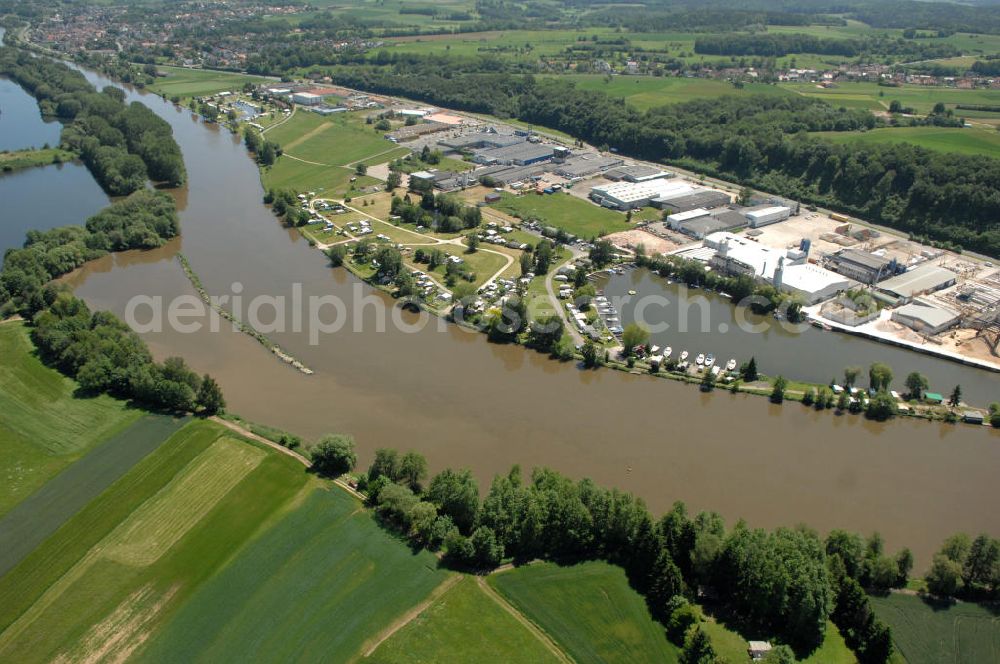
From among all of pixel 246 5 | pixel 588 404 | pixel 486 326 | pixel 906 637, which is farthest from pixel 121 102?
pixel 246 5

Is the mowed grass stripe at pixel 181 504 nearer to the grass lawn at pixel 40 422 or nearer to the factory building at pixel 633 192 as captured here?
the grass lawn at pixel 40 422

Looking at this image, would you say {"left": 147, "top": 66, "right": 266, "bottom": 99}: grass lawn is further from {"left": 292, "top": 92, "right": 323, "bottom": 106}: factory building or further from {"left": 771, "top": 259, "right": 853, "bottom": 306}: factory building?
{"left": 771, "top": 259, "right": 853, "bottom": 306}: factory building

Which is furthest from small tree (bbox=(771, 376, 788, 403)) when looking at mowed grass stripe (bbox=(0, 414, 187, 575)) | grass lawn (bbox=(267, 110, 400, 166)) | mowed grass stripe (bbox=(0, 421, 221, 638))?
grass lawn (bbox=(267, 110, 400, 166))

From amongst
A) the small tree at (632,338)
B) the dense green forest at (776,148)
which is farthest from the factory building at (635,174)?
the small tree at (632,338)

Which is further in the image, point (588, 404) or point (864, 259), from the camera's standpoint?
point (864, 259)

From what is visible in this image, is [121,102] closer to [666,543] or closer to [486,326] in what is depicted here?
[486,326]

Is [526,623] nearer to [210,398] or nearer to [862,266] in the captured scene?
[210,398]
